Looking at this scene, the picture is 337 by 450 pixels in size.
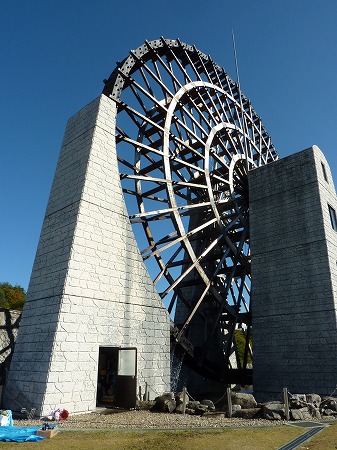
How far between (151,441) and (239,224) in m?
15.4

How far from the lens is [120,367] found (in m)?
11.5

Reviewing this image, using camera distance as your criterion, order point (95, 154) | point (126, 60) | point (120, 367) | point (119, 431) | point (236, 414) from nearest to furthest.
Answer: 1. point (119, 431)
2. point (236, 414)
3. point (120, 367)
4. point (95, 154)
5. point (126, 60)

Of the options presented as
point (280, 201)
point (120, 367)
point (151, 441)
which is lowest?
point (151, 441)

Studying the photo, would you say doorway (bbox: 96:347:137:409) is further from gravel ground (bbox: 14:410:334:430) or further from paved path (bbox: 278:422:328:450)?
paved path (bbox: 278:422:328:450)

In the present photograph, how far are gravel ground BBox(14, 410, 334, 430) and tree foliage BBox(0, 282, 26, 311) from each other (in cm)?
4552

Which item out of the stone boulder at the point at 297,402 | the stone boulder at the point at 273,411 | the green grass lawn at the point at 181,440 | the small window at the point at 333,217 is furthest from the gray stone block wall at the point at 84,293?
the small window at the point at 333,217

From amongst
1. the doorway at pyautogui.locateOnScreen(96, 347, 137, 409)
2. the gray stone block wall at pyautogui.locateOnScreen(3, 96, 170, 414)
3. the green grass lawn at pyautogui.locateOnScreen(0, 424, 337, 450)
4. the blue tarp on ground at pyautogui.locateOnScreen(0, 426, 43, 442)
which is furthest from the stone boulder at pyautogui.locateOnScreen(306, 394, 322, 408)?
the blue tarp on ground at pyautogui.locateOnScreen(0, 426, 43, 442)

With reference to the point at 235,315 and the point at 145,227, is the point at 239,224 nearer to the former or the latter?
the point at 235,315

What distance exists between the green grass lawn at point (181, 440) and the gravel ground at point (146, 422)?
27.5 inches

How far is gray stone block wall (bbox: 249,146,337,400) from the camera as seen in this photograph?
14523 millimetres

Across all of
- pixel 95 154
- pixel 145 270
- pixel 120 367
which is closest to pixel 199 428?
pixel 120 367

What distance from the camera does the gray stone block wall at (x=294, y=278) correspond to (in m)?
14.5

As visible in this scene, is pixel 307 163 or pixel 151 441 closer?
pixel 151 441


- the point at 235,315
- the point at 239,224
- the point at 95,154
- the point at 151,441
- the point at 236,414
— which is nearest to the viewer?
the point at 151,441
